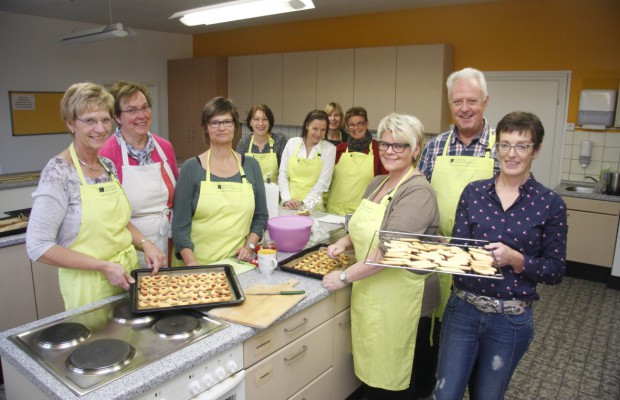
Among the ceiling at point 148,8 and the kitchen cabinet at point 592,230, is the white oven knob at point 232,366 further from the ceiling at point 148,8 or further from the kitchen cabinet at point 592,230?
the ceiling at point 148,8

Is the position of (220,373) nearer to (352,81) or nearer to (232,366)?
(232,366)

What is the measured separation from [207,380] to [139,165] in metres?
1.13

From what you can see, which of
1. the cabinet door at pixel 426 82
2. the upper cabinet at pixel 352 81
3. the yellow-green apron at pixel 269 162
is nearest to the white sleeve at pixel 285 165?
the yellow-green apron at pixel 269 162

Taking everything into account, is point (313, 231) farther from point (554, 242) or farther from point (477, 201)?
point (554, 242)

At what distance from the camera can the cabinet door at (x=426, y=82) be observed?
4.75 metres

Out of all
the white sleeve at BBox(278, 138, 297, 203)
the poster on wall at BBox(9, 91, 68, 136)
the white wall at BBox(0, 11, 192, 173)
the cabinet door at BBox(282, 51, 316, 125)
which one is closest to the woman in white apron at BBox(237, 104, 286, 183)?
the white sleeve at BBox(278, 138, 297, 203)

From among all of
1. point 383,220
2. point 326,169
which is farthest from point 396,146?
point 326,169

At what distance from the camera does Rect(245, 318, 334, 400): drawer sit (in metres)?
1.63

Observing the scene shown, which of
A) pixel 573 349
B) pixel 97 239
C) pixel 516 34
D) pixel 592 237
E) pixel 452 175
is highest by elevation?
pixel 516 34

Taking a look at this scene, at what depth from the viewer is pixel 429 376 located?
2402 millimetres

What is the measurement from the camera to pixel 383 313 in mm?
1878

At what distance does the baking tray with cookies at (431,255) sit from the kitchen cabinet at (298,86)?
4284 millimetres

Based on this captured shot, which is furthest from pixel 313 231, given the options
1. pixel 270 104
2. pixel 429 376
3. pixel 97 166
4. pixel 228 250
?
pixel 270 104

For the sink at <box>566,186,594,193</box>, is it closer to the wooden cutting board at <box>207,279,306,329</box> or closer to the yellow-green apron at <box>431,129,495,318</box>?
the yellow-green apron at <box>431,129,495,318</box>
